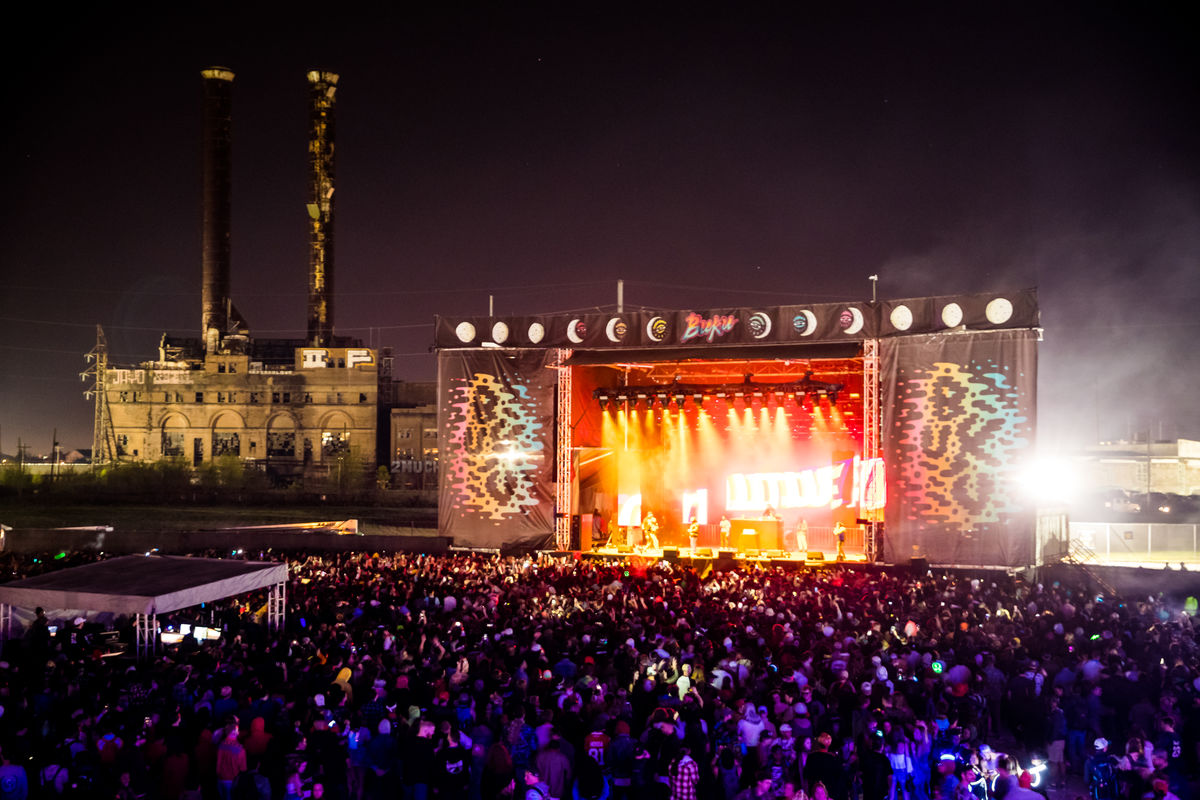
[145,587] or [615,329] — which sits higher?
[615,329]

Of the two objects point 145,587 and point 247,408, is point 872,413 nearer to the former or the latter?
point 145,587

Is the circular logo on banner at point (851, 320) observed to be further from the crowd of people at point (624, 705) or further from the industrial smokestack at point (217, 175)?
the industrial smokestack at point (217, 175)

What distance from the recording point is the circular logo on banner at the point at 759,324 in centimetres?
2516

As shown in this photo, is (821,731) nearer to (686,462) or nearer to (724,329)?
(724,329)

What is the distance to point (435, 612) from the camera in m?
14.9

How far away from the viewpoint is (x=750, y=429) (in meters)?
29.3

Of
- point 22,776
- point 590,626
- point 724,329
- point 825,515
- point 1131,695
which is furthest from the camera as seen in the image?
point 825,515

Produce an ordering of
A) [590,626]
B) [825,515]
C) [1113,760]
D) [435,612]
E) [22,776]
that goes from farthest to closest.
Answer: [825,515] < [435,612] < [590,626] < [1113,760] < [22,776]

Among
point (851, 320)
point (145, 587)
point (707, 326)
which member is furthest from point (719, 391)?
point (145, 587)

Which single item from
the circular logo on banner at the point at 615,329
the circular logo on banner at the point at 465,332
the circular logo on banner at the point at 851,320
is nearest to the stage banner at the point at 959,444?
the circular logo on banner at the point at 851,320

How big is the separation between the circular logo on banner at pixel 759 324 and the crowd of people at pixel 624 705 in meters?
11.2

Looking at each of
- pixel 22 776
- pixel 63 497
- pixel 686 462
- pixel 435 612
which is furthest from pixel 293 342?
pixel 22 776

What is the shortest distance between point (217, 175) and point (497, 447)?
139ft

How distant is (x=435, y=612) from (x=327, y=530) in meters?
16.0
